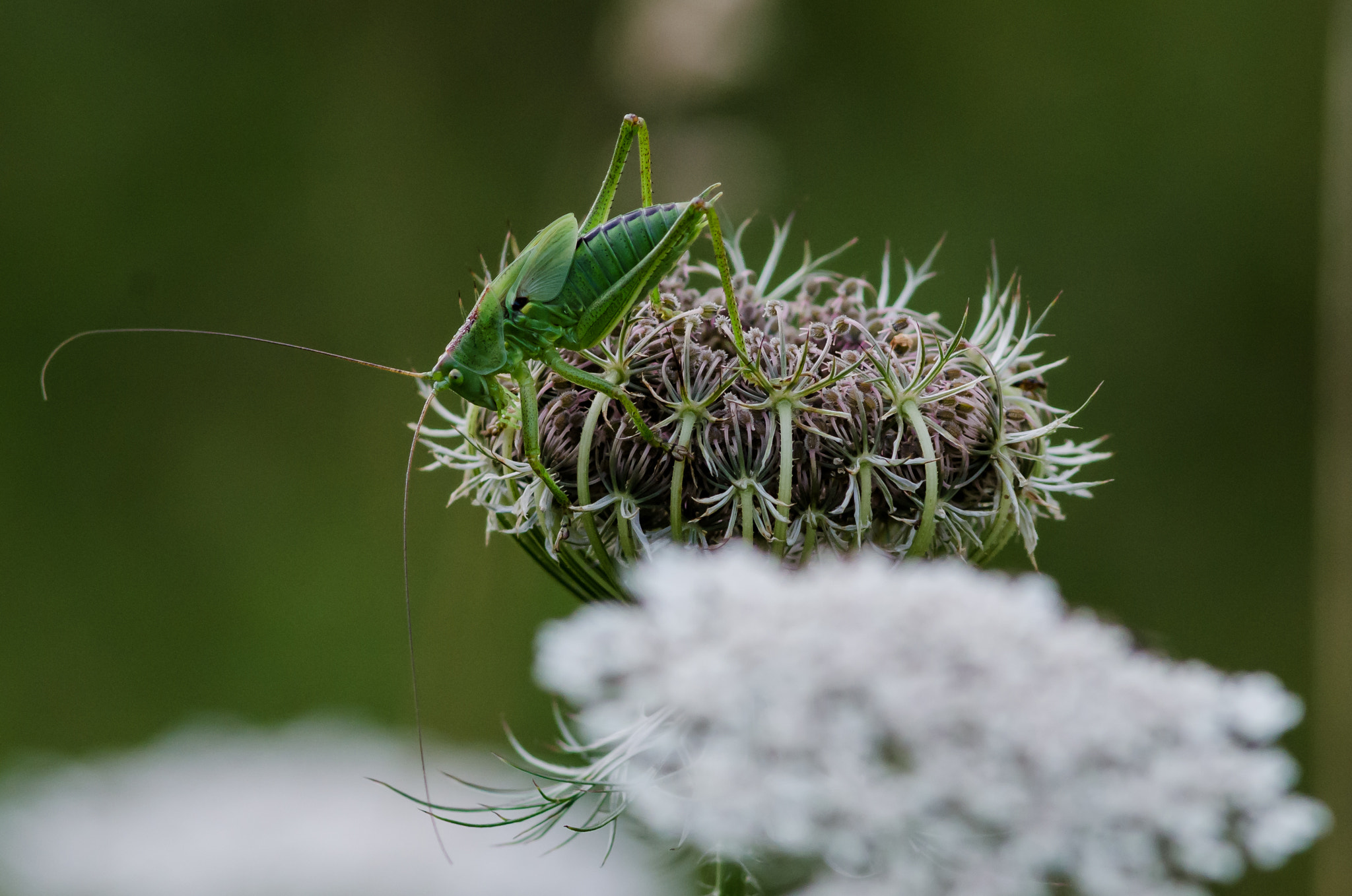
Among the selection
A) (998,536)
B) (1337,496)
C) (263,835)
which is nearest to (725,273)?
(998,536)

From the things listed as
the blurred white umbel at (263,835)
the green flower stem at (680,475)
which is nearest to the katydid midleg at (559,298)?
the green flower stem at (680,475)

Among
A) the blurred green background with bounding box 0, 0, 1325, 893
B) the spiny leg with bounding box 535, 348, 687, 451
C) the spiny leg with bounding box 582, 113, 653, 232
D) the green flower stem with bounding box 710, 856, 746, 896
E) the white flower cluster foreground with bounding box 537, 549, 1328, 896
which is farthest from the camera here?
the blurred green background with bounding box 0, 0, 1325, 893

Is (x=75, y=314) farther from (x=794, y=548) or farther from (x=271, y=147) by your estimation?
(x=794, y=548)

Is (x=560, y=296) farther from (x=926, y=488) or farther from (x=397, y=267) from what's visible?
(x=397, y=267)

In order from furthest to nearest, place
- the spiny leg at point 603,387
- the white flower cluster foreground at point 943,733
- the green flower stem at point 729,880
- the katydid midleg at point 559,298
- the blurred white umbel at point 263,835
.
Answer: the blurred white umbel at point 263,835 → the katydid midleg at point 559,298 → the spiny leg at point 603,387 → the green flower stem at point 729,880 → the white flower cluster foreground at point 943,733

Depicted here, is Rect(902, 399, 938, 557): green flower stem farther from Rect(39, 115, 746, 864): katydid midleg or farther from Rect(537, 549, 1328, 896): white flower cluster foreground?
Rect(537, 549, 1328, 896): white flower cluster foreground

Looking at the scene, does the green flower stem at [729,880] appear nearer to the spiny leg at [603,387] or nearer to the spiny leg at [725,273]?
the spiny leg at [603,387]

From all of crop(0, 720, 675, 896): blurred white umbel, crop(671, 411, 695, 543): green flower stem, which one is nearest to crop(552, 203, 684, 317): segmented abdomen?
crop(671, 411, 695, 543): green flower stem
